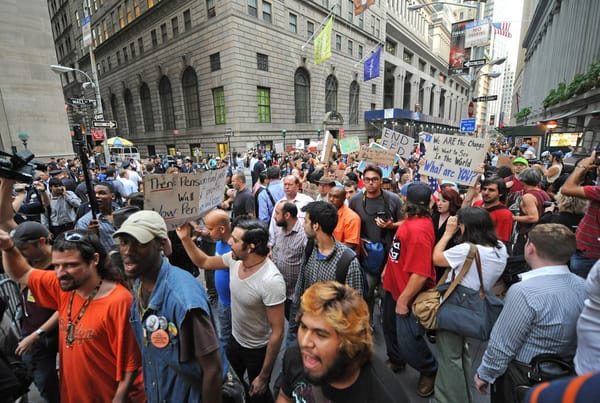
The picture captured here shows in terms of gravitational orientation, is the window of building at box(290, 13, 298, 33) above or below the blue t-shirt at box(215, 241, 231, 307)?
above

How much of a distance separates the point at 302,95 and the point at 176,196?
29.4 metres

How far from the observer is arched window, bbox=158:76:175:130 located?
101 ft

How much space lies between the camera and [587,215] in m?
3.35

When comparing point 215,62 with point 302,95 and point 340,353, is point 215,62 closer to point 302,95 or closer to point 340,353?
point 302,95

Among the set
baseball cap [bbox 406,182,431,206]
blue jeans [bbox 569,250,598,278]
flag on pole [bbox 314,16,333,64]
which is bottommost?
blue jeans [bbox 569,250,598,278]

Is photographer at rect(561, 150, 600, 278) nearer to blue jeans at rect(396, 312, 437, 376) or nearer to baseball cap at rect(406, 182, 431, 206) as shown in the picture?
baseball cap at rect(406, 182, 431, 206)

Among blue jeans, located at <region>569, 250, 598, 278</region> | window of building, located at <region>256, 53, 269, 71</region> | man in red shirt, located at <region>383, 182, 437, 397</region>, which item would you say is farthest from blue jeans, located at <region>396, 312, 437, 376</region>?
window of building, located at <region>256, 53, 269, 71</region>

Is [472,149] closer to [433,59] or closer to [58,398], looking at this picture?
[58,398]

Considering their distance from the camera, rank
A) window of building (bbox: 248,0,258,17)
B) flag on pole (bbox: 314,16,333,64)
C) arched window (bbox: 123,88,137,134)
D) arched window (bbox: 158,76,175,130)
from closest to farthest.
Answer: flag on pole (bbox: 314,16,333,64) < window of building (bbox: 248,0,258,17) < arched window (bbox: 158,76,175,130) < arched window (bbox: 123,88,137,134)

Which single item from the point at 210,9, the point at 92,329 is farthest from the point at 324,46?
the point at 92,329

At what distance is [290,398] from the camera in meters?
1.56

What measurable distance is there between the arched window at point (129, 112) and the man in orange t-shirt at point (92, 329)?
4196 centimetres

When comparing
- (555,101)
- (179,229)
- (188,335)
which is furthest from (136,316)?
(555,101)

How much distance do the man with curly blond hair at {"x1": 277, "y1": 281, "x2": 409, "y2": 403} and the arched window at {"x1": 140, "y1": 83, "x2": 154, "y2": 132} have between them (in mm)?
39136
